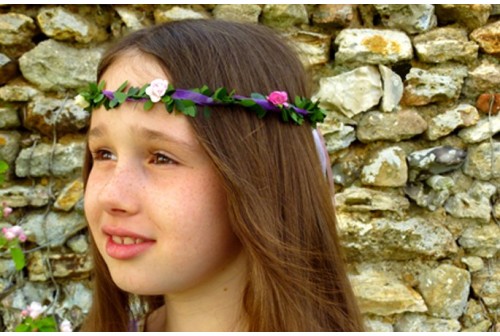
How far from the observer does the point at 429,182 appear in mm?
2324

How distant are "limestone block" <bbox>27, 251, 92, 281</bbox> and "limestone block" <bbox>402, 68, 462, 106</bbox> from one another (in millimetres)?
1570

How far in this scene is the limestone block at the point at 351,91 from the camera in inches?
88.6

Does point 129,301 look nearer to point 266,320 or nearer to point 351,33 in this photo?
point 266,320

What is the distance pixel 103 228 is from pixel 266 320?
0.42 m

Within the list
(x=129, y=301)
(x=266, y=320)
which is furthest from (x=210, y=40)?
(x=129, y=301)

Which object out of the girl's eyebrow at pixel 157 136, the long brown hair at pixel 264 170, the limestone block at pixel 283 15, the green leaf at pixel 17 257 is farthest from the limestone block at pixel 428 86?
the green leaf at pixel 17 257

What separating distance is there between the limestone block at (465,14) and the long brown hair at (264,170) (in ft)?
4.30

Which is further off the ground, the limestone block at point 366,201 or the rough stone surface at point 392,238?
the limestone block at point 366,201

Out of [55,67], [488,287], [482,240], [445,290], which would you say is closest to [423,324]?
[445,290]

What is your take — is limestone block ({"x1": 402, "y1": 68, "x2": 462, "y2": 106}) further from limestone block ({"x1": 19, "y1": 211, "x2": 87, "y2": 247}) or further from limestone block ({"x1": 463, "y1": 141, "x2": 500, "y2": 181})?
limestone block ({"x1": 19, "y1": 211, "x2": 87, "y2": 247})

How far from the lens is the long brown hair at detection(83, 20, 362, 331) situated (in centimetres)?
112

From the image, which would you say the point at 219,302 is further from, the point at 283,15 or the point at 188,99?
the point at 283,15

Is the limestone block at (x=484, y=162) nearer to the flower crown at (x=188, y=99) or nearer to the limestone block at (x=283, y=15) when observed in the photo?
the limestone block at (x=283, y=15)

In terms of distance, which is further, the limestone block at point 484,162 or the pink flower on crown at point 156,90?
the limestone block at point 484,162
